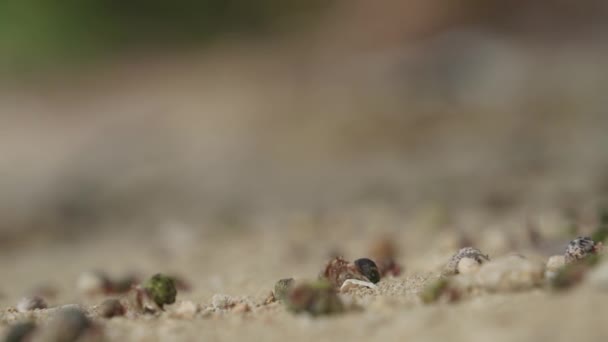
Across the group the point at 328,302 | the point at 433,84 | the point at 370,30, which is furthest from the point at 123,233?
the point at 370,30

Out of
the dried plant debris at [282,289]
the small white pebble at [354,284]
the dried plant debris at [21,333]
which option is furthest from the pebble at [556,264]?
the dried plant debris at [21,333]

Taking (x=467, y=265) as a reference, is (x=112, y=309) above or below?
below

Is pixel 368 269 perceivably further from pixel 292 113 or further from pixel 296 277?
pixel 292 113

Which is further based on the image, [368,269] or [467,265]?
[368,269]

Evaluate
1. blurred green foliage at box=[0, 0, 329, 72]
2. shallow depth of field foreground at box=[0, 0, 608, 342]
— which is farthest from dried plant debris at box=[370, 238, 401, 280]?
blurred green foliage at box=[0, 0, 329, 72]

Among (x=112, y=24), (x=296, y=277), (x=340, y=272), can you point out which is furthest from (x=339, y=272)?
(x=112, y=24)

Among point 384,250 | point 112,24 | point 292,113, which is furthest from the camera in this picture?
point 112,24
